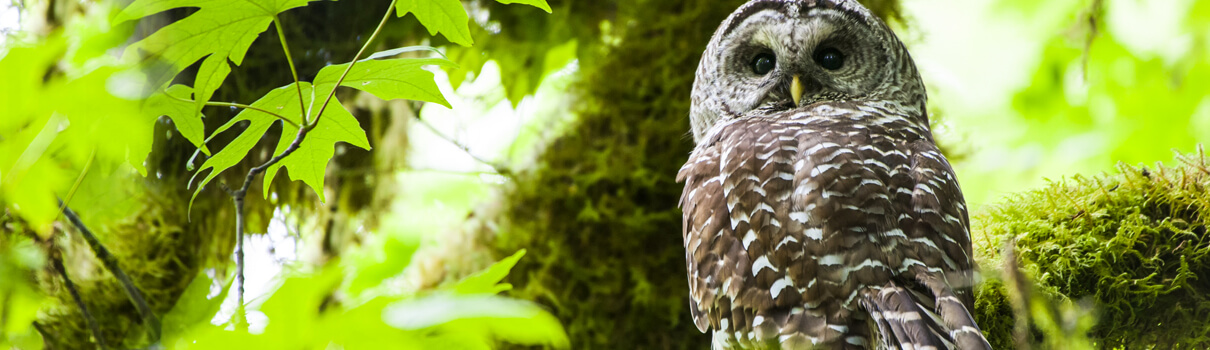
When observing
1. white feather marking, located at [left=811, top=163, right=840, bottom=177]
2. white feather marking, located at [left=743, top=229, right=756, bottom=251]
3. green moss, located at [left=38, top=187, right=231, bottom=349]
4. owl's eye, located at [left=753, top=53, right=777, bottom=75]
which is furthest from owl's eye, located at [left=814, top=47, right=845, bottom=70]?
green moss, located at [left=38, top=187, right=231, bottom=349]

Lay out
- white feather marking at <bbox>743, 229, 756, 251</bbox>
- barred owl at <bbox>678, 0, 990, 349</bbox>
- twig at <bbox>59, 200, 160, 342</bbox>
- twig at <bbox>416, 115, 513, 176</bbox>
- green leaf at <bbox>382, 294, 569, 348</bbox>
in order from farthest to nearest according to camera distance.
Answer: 1. twig at <bbox>416, 115, 513, 176</bbox>
2. white feather marking at <bbox>743, 229, 756, 251</bbox>
3. barred owl at <bbox>678, 0, 990, 349</bbox>
4. twig at <bbox>59, 200, 160, 342</bbox>
5. green leaf at <bbox>382, 294, 569, 348</bbox>

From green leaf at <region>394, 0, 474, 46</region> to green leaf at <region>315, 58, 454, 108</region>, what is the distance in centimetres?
6

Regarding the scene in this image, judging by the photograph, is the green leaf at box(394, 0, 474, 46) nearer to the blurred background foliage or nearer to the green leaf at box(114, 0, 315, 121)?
the green leaf at box(114, 0, 315, 121)

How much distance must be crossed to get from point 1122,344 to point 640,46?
1.22m

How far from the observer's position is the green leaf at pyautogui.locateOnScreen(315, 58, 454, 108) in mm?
804

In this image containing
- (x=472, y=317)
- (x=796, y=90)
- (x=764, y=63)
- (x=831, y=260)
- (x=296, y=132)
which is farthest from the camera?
(x=764, y=63)

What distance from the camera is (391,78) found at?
820 millimetres

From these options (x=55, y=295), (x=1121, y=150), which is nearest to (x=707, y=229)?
(x=55, y=295)

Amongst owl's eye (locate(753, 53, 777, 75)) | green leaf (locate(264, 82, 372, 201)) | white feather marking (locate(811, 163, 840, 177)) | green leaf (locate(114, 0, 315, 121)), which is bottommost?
white feather marking (locate(811, 163, 840, 177))

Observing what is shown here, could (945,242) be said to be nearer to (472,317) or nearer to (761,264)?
(761,264)

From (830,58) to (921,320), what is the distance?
0.84m

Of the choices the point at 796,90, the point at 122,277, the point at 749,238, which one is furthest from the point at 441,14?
the point at 796,90

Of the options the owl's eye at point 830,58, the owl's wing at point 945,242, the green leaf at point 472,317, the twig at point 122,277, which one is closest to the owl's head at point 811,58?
the owl's eye at point 830,58

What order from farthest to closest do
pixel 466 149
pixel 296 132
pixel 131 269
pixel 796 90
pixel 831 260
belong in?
pixel 466 149 < pixel 131 269 < pixel 796 90 < pixel 831 260 < pixel 296 132
